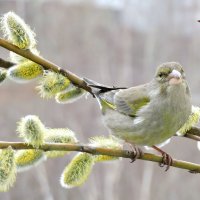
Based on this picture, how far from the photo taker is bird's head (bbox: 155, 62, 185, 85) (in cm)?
217

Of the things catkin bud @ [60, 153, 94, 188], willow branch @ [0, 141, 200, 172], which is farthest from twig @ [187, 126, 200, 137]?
catkin bud @ [60, 153, 94, 188]

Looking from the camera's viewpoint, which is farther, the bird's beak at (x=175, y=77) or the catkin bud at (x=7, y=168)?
the bird's beak at (x=175, y=77)

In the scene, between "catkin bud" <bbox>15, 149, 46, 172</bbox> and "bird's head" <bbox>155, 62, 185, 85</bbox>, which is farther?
"bird's head" <bbox>155, 62, 185, 85</bbox>

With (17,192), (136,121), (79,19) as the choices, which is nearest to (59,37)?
(79,19)

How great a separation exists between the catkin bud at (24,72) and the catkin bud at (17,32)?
0.06 metres

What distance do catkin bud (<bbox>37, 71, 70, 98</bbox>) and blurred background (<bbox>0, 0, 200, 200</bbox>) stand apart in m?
8.15

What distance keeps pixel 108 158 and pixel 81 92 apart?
260 millimetres

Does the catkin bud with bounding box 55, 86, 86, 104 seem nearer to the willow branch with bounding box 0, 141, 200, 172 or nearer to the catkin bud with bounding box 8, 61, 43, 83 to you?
the catkin bud with bounding box 8, 61, 43, 83

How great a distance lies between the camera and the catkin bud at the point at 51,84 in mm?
1754

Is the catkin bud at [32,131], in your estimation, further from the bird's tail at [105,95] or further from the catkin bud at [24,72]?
the bird's tail at [105,95]

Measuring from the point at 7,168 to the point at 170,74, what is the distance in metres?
0.94

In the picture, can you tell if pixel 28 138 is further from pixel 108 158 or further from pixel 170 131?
pixel 170 131

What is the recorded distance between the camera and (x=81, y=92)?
1.84 metres

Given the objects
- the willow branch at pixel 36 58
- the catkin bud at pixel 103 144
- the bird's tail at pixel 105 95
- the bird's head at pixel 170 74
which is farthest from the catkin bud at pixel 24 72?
the bird's head at pixel 170 74
